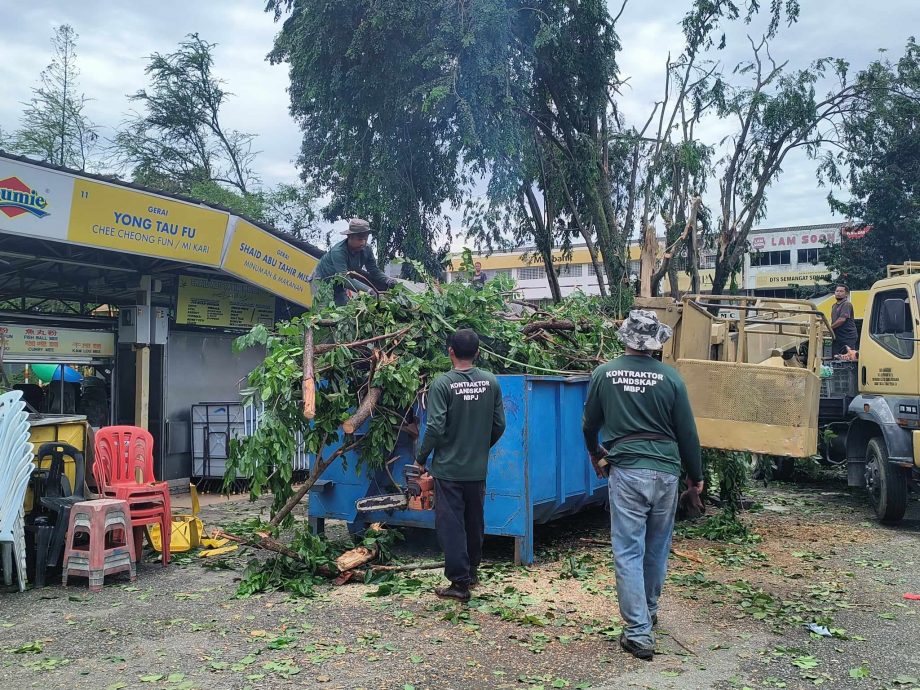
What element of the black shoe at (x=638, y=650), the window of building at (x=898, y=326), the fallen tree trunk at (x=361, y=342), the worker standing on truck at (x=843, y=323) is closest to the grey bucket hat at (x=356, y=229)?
the fallen tree trunk at (x=361, y=342)

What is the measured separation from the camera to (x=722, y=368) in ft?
21.8

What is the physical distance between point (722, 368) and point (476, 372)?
250cm

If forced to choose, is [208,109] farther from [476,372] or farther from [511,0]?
[476,372]

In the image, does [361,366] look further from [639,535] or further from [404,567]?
[639,535]

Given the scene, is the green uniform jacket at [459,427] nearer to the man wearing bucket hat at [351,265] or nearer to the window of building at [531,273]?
the man wearing bucket hat at [351,265]

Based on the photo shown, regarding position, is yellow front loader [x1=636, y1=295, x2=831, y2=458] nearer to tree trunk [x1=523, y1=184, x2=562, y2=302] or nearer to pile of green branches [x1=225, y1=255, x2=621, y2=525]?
pile of green branches [x1=225, y1=255, x2=621, y2=525]

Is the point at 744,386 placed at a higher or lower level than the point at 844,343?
lower

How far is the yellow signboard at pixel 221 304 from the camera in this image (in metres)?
11.6

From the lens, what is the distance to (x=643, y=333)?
4.60 metres

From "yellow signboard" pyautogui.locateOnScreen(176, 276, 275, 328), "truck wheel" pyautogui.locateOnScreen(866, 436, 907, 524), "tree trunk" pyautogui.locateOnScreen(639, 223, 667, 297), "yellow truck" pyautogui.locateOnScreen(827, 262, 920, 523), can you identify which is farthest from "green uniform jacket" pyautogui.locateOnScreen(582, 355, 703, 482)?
"yellow signboard" pyautogui.locateOnScreen(176, 276, 275, 328)

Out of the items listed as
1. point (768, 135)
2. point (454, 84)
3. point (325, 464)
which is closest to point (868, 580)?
point (325, 464)

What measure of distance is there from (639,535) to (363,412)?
8.31 ft

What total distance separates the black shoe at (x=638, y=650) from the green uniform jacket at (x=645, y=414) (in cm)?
99

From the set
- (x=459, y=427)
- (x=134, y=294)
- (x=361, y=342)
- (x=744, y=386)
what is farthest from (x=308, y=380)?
(x=134, y=294)
